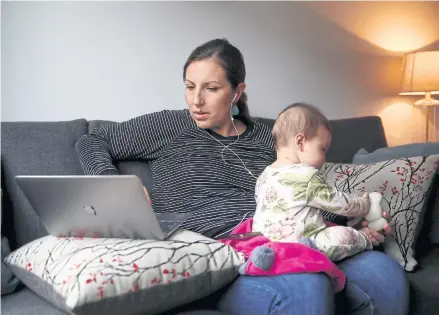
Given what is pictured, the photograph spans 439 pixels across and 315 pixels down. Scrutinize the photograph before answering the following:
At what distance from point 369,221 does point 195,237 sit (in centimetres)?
52

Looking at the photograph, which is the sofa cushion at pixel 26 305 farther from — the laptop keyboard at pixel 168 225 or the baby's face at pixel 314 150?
the baby's face at pixel 314 150

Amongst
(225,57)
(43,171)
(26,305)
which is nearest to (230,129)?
(225,57)

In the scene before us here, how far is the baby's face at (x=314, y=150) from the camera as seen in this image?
53.7 inches

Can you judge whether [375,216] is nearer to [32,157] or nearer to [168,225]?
[168,225]

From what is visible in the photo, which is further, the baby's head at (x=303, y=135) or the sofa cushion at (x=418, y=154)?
the sofa cushion at (x=418, y=154)

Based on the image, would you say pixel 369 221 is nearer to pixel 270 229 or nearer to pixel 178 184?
pixel 270 229

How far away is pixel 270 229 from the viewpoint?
4.25 feet

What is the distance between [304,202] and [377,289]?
271mm

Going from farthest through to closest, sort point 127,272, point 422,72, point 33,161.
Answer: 1. point 422,72
2. point 33,161
3. point 127,272

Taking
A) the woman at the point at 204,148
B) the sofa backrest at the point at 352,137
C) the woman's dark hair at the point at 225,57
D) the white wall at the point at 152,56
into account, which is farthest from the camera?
the sofa backrest at the point at 352,137

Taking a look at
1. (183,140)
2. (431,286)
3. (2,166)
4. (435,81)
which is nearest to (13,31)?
(2,166)

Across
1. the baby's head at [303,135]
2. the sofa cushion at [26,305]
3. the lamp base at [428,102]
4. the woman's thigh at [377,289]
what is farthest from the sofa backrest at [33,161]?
the lamp base at [428,102]

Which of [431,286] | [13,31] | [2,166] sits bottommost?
[431,286]

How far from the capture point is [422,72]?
2.59m
